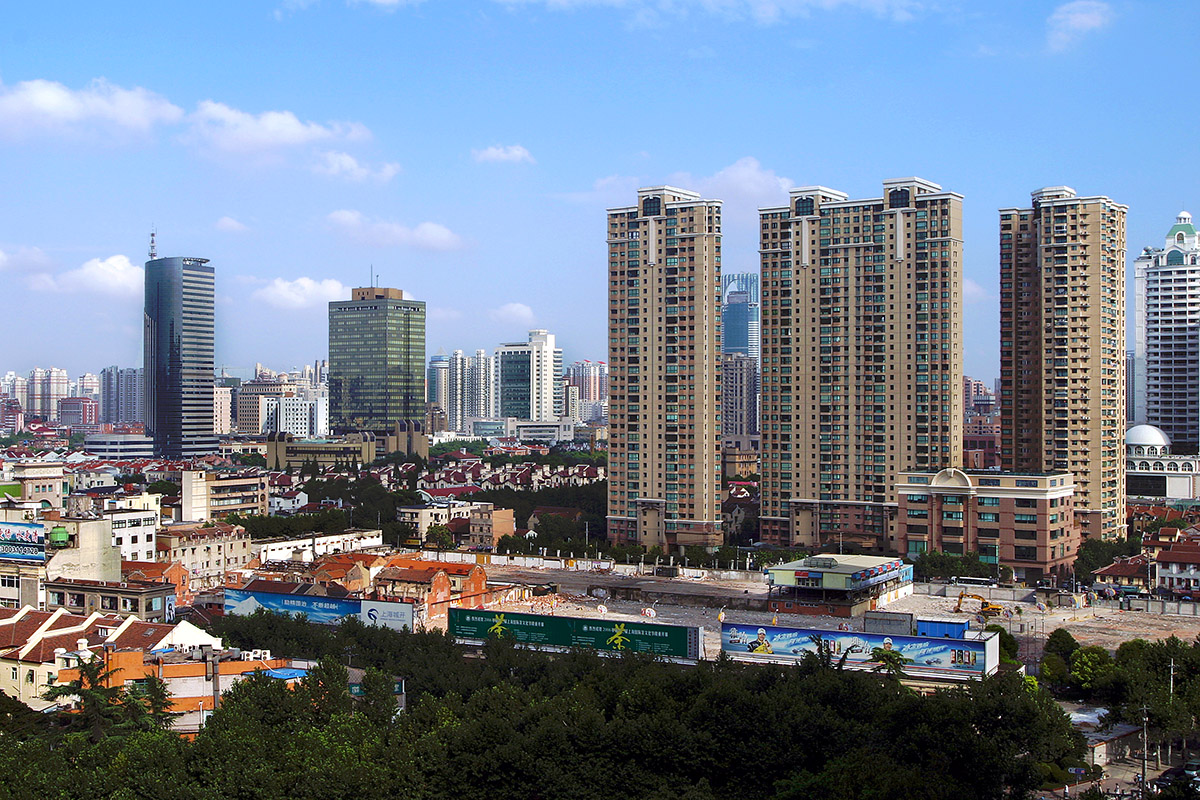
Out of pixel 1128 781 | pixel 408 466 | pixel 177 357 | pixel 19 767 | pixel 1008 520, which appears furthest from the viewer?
pixel 177 357

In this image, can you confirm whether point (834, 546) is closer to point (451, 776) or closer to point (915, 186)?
point (915, 186)

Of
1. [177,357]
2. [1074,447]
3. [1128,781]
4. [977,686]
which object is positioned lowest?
[1128,781]

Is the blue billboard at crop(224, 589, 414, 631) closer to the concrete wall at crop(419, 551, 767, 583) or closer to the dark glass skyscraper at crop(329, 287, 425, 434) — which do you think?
the concrete wall at crop(419, 551, 767, 583)

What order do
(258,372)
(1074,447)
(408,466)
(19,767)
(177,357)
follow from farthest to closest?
(258,372)
(177,357)
(408,466)
(1074,447)
(19,767)

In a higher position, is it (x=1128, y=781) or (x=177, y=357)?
(x=177, y=357)

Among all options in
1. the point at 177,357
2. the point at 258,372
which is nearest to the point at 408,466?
the point at 177,357

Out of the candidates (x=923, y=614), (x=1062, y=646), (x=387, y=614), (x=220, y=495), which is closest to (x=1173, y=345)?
(x=923, y=614)

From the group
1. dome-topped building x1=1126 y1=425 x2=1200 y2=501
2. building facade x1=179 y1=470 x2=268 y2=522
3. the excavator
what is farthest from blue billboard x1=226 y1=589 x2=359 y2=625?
dome-topped building x1=1126 y1=425 x2=1200 y2=501
